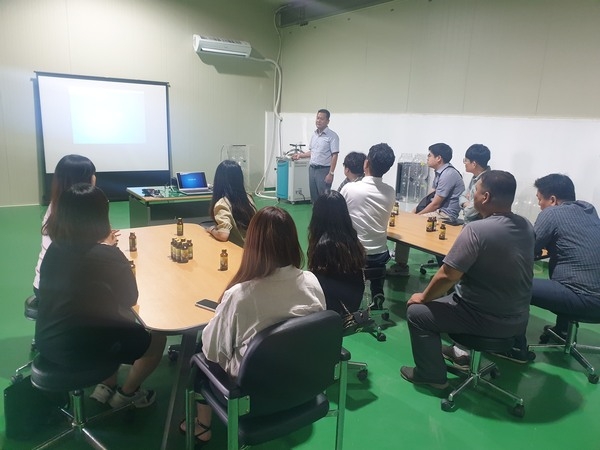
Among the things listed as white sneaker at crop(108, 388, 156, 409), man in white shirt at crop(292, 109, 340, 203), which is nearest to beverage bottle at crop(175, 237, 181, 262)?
white sneaker at crop(108, 388, 156, 409)

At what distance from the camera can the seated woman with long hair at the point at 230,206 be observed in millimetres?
2869

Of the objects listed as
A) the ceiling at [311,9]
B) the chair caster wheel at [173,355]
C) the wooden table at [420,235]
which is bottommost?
the chair caster wheel at [173,355]

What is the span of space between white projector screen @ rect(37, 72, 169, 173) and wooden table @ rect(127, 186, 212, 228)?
2889 millimetres

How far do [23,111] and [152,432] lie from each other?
20.7 ft

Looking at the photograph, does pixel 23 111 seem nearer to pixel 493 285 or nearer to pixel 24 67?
pixel 24 67

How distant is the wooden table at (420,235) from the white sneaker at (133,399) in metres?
1.92

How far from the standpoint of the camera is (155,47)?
24.5 feet

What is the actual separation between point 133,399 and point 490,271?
6.12 ft

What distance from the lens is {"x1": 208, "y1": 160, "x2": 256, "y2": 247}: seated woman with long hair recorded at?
287 centimetres

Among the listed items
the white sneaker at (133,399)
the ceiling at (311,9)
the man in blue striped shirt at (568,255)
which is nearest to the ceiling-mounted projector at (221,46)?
the ceiling at (311,9)

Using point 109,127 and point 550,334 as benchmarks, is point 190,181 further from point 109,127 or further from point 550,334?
point 550,334

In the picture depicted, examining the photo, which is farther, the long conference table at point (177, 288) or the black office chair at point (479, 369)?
the black office chair at point (479, 369)

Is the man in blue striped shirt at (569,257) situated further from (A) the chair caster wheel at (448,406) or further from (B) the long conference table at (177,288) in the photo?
(B) the long conference table at (177,288)

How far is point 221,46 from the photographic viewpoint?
7.84 meters
